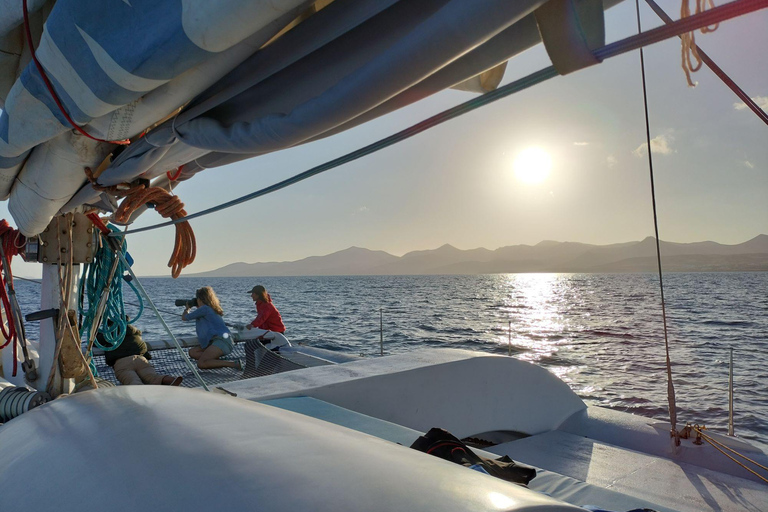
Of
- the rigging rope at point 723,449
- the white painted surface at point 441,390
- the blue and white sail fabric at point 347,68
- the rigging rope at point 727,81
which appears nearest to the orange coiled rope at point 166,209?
the blue and white sail fabric at point 347,68

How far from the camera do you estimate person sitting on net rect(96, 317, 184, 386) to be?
5.68 meters

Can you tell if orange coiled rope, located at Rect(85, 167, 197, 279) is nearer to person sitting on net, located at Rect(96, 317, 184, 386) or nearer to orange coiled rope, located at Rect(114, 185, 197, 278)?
orange coiled rope, located at Rect(114, 185, 197, 278)

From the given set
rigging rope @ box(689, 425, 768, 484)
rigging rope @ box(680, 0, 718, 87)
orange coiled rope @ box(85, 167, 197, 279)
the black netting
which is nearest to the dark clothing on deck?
the black netting

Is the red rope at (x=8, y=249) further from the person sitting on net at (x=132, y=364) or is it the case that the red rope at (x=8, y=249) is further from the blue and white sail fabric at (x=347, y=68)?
the blue and white sail fabric at (x=347, y=68)

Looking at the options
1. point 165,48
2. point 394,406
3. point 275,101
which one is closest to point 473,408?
point 394,406

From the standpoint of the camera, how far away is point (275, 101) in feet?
5.57

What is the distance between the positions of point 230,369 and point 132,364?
160 centimetres

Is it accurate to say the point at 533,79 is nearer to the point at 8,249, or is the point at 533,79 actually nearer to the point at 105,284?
the point at 105,284

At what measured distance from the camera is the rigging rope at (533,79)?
2.97ft


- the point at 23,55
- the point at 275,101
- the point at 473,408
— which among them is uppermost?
the point at 23,55

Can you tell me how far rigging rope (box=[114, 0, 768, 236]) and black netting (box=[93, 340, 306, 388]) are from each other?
4.67 meters

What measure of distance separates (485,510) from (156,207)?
2.37 m

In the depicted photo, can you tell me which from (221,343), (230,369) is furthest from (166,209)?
(230,369)

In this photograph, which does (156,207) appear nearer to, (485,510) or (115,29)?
(115,29)
